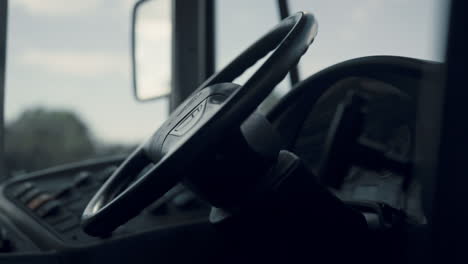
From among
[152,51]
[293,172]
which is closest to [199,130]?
[293,172]

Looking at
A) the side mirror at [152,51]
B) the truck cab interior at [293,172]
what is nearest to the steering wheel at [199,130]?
the truck cab interior at [293,172]

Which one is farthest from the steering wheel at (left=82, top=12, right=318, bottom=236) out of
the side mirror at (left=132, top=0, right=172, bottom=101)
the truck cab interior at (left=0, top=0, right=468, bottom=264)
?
the side mirror at (left=132, top=0, right=172, bottom=101)

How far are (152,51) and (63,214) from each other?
79 cm

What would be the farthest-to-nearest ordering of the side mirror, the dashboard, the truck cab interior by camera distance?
the side mirror
the dashboard
the truck cab interior

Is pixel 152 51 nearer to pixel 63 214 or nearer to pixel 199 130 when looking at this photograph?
pixel 63 214

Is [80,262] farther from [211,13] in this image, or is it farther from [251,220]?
[211,13]

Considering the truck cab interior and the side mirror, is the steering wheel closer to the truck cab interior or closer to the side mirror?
the truck cab interior

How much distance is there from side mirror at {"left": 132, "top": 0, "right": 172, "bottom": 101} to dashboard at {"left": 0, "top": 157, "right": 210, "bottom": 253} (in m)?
0.39

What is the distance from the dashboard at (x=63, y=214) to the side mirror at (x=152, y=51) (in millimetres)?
389

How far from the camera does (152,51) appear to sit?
218cm

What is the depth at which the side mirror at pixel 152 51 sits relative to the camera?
2.09m

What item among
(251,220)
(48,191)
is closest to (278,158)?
(251,220)

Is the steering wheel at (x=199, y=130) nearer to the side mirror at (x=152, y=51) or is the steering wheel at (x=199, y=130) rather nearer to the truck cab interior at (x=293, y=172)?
the truck cab interior at (x=293, y=172)

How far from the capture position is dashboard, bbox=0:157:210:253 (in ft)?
4.91
